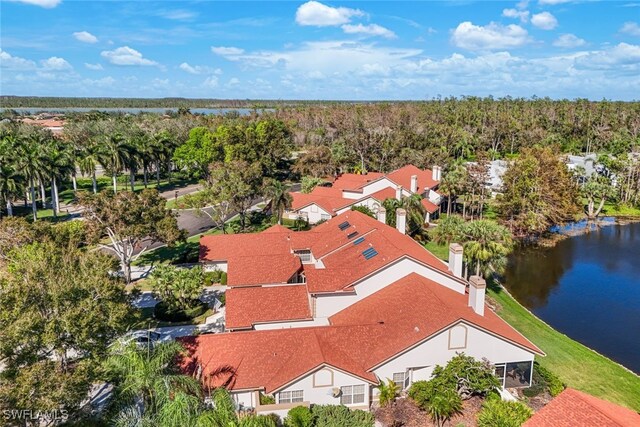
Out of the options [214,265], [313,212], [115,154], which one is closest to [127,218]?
[214,265]

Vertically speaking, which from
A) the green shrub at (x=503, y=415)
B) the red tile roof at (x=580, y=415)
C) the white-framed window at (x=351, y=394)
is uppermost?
the red tile roof at (x=580, y=415)

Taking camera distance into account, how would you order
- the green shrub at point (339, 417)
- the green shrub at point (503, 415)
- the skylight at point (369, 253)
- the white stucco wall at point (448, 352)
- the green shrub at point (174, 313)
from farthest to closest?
the green shrub at point (174, 313) < the skylight at point (369, 253) < the white stucco wall at point (448, 352) < the green shrub at point (339, 417) < the green shrub at point (503, 415)

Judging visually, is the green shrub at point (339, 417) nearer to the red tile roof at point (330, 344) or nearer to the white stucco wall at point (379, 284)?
the red tile roof at point (330, 344)

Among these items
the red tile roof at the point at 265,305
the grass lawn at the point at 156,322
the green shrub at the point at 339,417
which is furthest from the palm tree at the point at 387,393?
the grass lawn at the point at 156,322

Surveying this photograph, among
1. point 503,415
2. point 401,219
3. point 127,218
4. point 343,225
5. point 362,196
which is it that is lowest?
point 503,415

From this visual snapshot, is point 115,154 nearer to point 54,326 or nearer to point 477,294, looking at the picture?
point 54,326

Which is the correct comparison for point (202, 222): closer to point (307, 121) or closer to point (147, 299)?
point (147, 299)

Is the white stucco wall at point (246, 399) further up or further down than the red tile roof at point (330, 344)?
further down

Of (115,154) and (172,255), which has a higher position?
(115,154)
